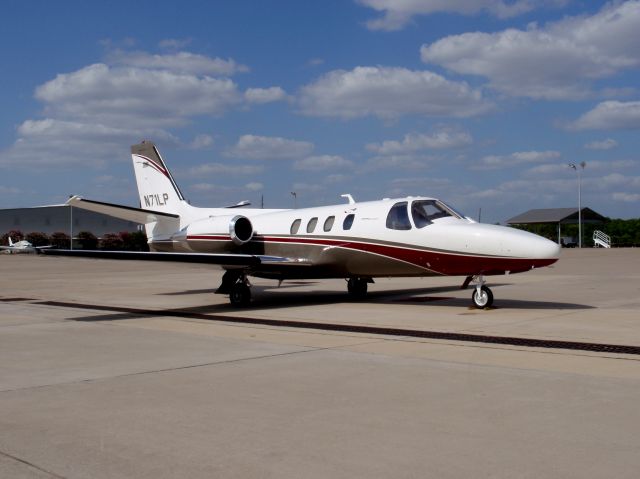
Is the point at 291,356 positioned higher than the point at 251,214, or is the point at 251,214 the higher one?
the point at 251,214

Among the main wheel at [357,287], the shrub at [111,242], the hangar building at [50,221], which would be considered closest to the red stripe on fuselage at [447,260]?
the main wheel at [357,287]

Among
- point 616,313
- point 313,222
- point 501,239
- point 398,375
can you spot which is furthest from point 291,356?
point 313,222

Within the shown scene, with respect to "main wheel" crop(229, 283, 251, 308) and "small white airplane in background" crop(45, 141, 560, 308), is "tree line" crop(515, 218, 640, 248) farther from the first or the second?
"main wheel" crop(229, 283, 251, 308)

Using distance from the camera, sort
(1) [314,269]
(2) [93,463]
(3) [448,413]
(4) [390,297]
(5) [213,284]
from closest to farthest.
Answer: (2) [93,463] < (3) [448,413] < (1) [314,269] < (4) [390,297] < (5) [213,284]

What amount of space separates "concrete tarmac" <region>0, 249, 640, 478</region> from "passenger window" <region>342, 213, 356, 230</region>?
3.40 metres

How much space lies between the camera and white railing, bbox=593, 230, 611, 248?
82.9 m

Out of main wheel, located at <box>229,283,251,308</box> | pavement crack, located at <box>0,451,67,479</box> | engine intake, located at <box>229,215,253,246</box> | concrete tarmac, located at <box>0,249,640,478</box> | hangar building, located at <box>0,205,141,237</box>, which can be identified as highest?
hangar building, located at <box>0,205,141,237</box>

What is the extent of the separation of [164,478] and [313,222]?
1348cm

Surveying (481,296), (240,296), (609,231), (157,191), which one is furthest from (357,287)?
(609,231)

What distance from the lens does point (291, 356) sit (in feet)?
29.8

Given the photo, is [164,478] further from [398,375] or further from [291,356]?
[291,356]

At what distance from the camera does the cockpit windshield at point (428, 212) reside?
15242 millimetres

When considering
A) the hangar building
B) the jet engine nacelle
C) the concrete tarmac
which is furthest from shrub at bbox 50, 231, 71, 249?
the concrete tarmac

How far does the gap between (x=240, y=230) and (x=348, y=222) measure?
11.3 ft
